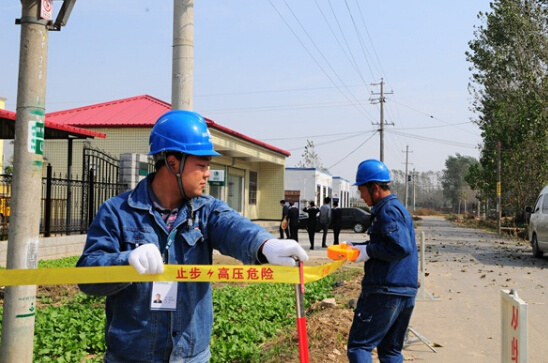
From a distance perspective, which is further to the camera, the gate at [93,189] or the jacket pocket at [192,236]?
the gate at [93,189]

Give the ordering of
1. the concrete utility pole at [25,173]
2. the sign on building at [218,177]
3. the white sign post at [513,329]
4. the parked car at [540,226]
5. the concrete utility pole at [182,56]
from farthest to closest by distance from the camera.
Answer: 1. the sign on building at [218,177]
2. the parked car at [540,226]
3. the concrete utility pole at [182,56]
4. the concrete utility pole at [25,173]
5. the white sign post at [513,329]

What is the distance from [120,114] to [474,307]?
18312mm

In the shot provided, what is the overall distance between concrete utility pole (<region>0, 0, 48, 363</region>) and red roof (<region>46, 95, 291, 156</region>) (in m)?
18.4

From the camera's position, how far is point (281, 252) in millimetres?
2582

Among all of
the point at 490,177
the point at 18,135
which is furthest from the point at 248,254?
the point at 490,177

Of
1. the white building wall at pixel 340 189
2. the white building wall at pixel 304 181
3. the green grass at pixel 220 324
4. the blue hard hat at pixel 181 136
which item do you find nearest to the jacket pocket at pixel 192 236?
the blue hard hat at pixel 181 136

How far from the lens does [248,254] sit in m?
2.65

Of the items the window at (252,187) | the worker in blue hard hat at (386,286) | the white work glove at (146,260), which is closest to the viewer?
the white work glove at (146,260)

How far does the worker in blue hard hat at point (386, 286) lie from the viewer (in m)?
4.35

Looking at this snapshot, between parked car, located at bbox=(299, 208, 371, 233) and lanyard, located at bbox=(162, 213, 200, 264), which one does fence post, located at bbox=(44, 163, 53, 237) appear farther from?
parked car, located at bbox=(299, 208, 371, 233)

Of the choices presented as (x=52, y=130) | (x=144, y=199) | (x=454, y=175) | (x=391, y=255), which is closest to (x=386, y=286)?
(x=391, y=255)

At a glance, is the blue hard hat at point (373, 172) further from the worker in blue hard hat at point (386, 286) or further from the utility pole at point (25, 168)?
the utility pole at point (25, 168)

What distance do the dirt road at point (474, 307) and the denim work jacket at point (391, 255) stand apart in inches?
95.9

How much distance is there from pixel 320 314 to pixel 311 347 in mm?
1620
